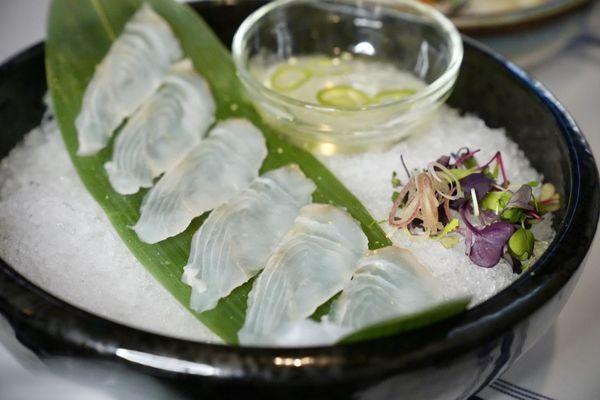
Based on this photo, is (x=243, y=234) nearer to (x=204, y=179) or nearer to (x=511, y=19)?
(x=204, y=179)

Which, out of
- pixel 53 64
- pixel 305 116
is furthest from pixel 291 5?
pixel 53 64

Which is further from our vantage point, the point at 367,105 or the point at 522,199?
the point at 367,105

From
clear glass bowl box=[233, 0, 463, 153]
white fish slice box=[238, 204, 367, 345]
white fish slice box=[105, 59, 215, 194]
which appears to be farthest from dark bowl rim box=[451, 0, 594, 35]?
white fish slice box=[238, 204, 367, 345]

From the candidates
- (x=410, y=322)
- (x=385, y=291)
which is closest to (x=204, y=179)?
(x=385, y=291)

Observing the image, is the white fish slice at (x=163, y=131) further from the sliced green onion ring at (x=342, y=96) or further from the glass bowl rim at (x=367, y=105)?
the sliced green onion ring at (x=342, y=96)

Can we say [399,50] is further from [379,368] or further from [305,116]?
[379,368]

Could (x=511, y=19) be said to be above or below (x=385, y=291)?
below

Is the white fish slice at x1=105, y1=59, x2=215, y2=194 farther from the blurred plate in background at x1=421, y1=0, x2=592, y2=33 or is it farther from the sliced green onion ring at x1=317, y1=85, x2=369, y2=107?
the blurred plate in background at x1=421, y1=0, x2=592, y2=33
